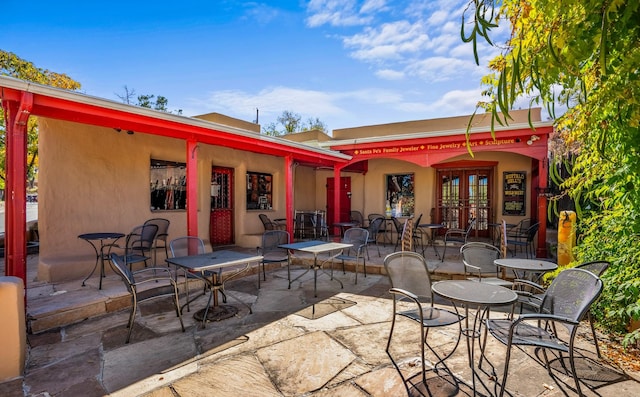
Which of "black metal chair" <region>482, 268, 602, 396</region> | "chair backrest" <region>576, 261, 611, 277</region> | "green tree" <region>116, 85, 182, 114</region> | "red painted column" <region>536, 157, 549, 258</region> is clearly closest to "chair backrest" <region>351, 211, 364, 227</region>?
"red painted column" <region>536, 157, 549, 258</region>

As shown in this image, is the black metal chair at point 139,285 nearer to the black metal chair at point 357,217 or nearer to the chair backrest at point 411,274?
the chair backrest at point 411,274

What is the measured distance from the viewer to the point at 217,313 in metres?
4.05

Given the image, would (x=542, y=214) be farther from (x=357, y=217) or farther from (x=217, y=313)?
(x=217, y=313)

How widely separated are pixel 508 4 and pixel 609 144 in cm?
208

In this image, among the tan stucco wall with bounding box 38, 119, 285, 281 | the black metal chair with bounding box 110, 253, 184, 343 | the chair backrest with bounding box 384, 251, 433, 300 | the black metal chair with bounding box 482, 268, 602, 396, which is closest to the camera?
the black metal chair with bounding box 482, 268, 602, 396

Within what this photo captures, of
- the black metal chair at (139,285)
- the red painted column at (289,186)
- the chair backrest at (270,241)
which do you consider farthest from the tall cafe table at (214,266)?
the red painted column at (289,186)

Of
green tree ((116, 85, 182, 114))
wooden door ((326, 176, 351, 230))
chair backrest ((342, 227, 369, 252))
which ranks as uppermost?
green tree ((116, 85, 182, 114))

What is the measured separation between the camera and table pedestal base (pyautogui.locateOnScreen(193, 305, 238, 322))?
12.8 ft

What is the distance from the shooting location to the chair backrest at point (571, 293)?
2.33 meters

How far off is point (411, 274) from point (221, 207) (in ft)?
19.9

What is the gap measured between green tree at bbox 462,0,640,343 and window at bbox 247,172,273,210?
6722 millimetres

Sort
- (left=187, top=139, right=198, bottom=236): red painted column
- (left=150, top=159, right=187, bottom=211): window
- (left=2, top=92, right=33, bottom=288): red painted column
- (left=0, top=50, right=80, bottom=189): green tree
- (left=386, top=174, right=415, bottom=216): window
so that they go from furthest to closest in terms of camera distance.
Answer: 1. (left=386, top=174, right=415, bottom=216): window
2. (left=0, top=50, right=80, bottom=189): green tree
3. (left=150, top=159, right=187, bottom=211): window
4. (left=187, top=139, right=198, bottom=236): red painted column
5. (left=2, top=92, right=33, bottom=288): red painted column

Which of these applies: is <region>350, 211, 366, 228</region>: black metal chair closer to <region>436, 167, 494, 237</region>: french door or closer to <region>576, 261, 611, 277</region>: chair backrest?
<region>436, 167, 494, 237</region>: french door

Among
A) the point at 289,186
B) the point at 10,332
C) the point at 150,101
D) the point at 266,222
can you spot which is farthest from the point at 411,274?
the point at 150,101
